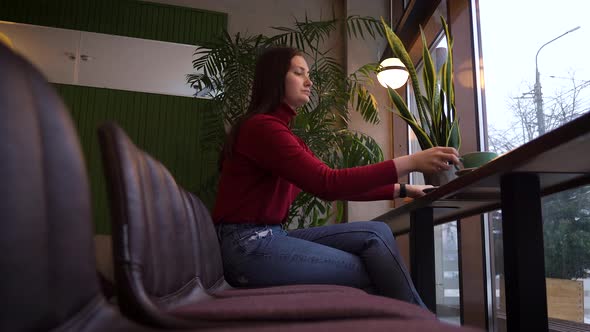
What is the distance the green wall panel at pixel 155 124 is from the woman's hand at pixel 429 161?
3261 mm

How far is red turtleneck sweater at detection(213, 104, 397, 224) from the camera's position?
4.45 ft

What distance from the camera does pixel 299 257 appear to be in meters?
1.26

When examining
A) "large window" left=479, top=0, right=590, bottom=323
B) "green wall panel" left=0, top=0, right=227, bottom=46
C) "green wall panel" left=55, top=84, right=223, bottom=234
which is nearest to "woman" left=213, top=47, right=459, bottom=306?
"large window" left=479, top=0, right=590, bottom=323

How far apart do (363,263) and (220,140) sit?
2521 millimetres

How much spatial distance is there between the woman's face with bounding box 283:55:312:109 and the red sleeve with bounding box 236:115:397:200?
0.27m

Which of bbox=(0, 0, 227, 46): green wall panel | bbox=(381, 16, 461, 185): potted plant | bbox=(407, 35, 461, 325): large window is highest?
bbox=(0, 0, 227, 46): green wall panel

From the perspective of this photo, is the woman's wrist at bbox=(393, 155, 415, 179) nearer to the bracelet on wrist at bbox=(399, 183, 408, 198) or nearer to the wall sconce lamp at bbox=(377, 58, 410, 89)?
the bracelet on wrist at bbox=(399, 183, 408, 198)

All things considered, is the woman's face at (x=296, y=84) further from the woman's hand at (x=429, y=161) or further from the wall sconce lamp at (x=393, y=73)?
the wall sconce lamp at (x=393, y=73)

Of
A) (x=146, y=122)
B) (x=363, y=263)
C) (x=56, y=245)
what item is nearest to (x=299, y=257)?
(x=363, y=263)

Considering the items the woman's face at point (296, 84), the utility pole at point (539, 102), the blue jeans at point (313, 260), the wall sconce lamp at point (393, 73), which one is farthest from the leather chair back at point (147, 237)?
the wall sconce lamp at point (393, 73)

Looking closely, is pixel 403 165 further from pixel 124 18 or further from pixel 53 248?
pixel 124 18

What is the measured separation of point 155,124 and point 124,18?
1.06 metres

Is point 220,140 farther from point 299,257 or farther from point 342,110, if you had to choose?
point 299,257

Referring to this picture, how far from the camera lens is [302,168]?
1349mm
